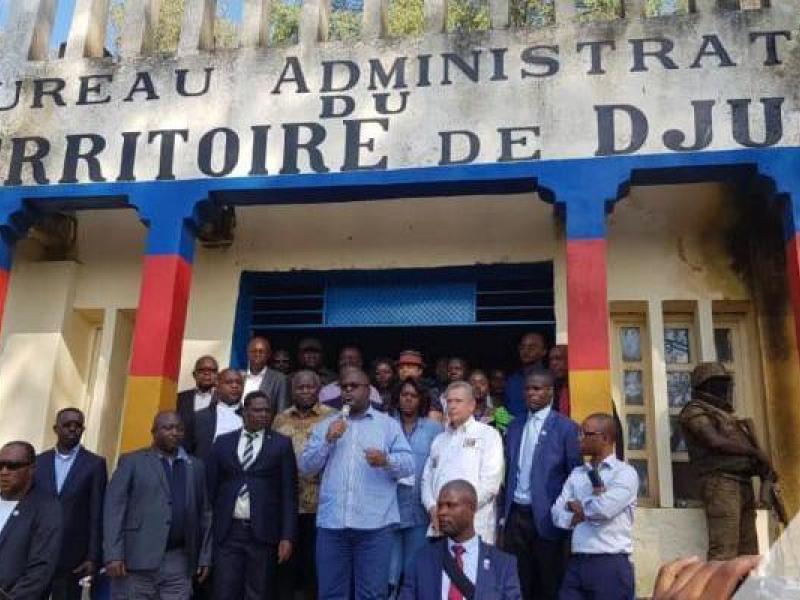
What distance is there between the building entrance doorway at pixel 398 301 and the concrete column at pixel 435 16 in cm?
207

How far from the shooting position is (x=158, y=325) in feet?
22.3

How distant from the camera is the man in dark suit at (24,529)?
15.7 feet

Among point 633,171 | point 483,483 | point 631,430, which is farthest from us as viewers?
point 631,430

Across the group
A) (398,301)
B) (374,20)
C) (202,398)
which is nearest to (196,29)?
(374,20)

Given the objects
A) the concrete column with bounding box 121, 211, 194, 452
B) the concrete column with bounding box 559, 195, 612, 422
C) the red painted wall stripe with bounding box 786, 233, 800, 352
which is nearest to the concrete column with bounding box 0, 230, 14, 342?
the concrete column with bounding box 121, 211, 194, 452

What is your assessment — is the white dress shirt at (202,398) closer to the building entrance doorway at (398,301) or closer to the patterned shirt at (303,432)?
the patterned shirt at (303,432)

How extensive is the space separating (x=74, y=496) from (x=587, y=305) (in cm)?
362

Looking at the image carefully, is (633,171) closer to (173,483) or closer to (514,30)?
(514,30)

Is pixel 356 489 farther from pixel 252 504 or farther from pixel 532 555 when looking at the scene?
pixel 532 555

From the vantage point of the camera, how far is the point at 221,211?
315 inches

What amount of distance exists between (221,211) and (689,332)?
167 inches

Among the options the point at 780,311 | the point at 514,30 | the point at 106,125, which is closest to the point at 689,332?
the point at 780,311

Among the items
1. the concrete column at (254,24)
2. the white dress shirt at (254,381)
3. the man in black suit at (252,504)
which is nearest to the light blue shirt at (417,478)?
the man in black suit at (252,504)

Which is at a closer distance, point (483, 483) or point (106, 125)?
point (483, 483)
